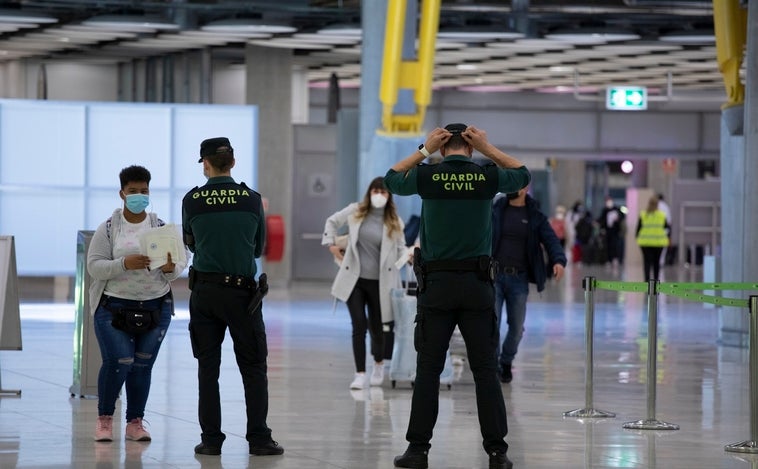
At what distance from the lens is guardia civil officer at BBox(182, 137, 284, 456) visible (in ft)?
25.8

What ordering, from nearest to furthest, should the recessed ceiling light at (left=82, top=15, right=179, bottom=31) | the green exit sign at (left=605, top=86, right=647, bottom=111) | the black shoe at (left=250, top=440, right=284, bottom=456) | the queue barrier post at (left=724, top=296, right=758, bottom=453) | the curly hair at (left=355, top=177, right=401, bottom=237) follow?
the black shoe at (left=250, top=440, right=284, bottom=456) → the queue barrier post at (left=724, top=296, right=758, bottom=453) → the curly hair at (left=355, top=177, right=401, bottom=237) → the recessed ceiling light at (left=82, top=15, right=179, bottom=31) → the green exit sign at (left=605, top=86, right=647, bottom=111)

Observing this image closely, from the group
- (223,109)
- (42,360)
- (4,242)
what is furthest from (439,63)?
(4,242)

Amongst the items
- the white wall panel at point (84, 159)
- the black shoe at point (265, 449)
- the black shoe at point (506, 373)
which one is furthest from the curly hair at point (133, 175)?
the white wall panel at point (84, 159)

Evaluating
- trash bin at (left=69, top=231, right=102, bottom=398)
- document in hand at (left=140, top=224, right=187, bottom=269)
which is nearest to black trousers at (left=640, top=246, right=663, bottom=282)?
trash bin at (left=69, top=231, right=102, bottom=398)

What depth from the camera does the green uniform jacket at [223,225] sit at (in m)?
7.87

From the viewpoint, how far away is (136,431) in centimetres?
842

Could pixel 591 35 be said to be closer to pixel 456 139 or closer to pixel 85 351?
pixel 85 351

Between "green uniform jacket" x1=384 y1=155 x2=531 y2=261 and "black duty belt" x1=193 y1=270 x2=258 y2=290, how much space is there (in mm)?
1047

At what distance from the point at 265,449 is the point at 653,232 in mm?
18993

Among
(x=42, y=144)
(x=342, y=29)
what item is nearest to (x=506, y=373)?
(x=42, y=144)

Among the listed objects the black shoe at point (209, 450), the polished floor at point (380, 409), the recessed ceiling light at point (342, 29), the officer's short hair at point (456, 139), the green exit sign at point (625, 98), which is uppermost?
the recessed ceiling light at point (342, 29)

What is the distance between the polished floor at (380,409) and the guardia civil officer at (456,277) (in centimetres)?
36

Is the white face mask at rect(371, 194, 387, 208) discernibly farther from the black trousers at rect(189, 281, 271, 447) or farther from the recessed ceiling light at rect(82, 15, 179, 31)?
the recessed ceiling light at rect(82, 15, 179, 31)

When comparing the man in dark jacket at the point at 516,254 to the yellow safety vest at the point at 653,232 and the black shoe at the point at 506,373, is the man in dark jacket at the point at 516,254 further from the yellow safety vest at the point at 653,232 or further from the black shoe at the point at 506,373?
the yellow safety vest at the point at 653,232
